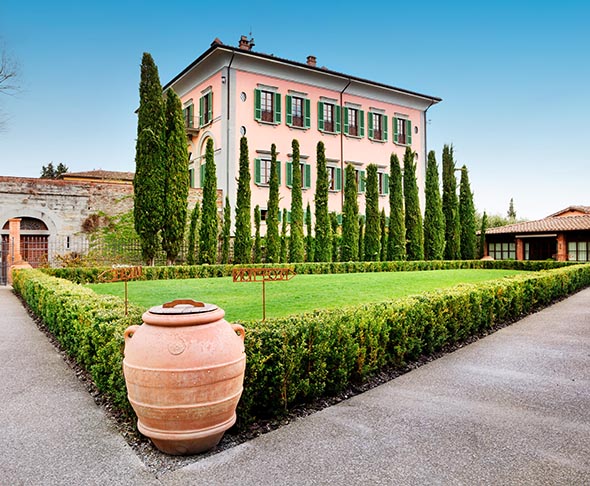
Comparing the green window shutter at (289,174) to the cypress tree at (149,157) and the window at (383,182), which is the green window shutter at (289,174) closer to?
the window at (383,182)

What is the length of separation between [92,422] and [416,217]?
2333 centimetres

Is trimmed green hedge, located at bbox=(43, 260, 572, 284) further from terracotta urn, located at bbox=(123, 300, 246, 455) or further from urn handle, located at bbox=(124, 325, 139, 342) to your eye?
terracotta urn, located at bbox=(123, 300, 246, 455)

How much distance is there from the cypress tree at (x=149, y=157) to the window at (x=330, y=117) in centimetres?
1171

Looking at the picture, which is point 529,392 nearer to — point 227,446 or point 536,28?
point 227,446

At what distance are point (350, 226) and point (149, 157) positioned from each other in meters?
10.2

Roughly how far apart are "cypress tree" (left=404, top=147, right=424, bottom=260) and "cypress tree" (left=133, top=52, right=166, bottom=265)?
44.6 ft

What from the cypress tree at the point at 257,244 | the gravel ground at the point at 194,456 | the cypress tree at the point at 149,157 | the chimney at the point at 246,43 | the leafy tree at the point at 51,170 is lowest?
the gravel ground at the point at 194,456

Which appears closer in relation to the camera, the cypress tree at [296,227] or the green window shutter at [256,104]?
the cypress tree at [296,227]

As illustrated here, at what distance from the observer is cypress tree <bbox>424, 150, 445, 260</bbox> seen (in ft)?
87.2

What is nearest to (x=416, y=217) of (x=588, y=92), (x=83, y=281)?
(x=588, y=92)

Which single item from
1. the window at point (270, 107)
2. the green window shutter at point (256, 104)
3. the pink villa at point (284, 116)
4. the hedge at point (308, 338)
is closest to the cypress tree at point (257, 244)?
the pink villa at point (284, 116)

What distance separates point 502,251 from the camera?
31.8 m

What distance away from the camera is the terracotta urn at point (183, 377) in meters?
3.22

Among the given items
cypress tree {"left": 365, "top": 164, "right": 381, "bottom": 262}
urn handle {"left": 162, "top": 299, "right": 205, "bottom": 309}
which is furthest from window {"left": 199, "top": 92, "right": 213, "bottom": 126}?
urn handle {"left": 162, "top": 299, "right": 205, "bottom": 309}
